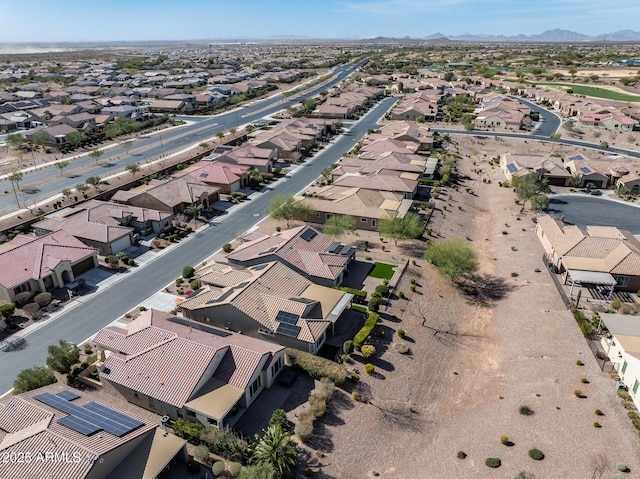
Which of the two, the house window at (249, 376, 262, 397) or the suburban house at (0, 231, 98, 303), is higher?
the suburban house at (0, 231, 98, 303)

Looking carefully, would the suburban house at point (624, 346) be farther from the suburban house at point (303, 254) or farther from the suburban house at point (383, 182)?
the suburban house at point (383, 182)

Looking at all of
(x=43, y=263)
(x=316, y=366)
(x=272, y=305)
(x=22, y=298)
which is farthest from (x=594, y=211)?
(x=22, y=298)

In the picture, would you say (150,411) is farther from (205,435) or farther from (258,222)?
(258,222)

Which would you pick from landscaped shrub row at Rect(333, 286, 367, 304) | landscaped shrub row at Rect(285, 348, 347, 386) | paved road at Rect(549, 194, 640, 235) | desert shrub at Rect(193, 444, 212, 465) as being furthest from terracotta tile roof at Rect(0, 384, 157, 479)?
paved road at Rect(549, 194, 640, 235)

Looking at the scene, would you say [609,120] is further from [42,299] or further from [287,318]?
[42,299]

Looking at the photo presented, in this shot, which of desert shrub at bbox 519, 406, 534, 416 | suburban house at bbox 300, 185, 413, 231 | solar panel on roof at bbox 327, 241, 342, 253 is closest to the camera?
desert shrub at bbox 519, 406, 534, 416

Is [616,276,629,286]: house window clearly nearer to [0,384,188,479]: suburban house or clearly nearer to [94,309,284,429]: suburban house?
[94,309,284,429]: suburban house
